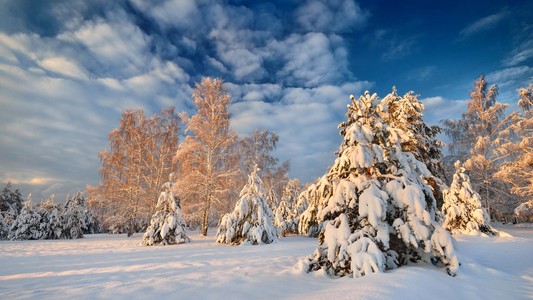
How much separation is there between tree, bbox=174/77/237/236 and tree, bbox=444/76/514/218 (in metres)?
16.9

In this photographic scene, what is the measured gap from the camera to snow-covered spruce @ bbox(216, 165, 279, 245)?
12742 mm

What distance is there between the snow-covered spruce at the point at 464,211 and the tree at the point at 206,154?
12.1 meters

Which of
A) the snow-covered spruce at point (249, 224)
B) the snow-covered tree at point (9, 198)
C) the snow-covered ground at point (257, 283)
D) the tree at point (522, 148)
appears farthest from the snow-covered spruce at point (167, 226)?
the snow-covered tree at point (9, 198)

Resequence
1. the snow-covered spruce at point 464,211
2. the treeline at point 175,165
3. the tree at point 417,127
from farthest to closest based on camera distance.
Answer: the treeline at point 175,165 → the snow-covered spruce at point 464,211 → the tree at point 417,127

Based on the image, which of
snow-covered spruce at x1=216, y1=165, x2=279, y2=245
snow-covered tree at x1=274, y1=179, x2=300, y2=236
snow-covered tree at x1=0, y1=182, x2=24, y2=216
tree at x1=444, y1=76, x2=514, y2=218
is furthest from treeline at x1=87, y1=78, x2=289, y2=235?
snow-covered tree at x1=0, y1=182, x2=24, y2=216

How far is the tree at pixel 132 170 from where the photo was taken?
1988 centimetres

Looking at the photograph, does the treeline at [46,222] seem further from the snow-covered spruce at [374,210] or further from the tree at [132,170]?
the snow-covered spruce at [374,210]

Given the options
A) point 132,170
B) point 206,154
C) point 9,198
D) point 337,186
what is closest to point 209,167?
point 206,154

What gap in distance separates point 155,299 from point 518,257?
8.93m

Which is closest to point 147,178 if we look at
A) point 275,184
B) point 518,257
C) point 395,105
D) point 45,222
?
point 45,222

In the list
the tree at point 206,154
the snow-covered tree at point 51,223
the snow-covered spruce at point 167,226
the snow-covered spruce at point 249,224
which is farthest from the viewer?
the snow-covered tree at point 51,223

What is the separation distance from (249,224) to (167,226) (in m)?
3.88

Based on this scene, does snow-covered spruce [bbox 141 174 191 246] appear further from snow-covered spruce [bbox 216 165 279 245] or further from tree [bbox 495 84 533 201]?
tree [bbox 495 84 533 201]

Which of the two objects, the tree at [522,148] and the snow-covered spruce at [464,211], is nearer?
the snow-covered spruce at [464,211]
